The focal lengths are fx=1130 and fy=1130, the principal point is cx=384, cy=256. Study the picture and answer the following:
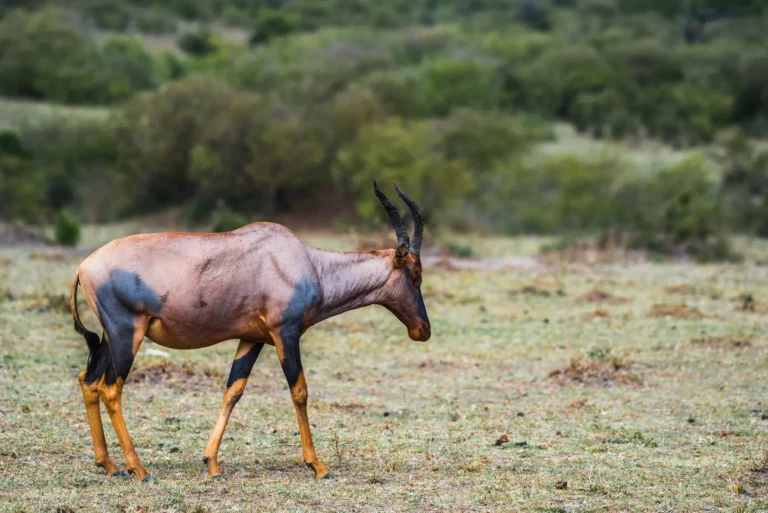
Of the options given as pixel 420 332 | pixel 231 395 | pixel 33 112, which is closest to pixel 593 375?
pixel 420 332

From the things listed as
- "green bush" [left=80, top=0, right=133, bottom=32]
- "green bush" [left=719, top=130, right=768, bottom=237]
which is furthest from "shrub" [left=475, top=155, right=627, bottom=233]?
"green bush" [left=80, top=0, right=133, bottom=32]

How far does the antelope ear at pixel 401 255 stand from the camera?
297 inches

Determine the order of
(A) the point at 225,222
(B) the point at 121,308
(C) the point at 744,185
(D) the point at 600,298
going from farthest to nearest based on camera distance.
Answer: (C) the point at 744,185 → (A) the point at 225,222 → (D) the point at 600,298 → (B) the point at 121,308

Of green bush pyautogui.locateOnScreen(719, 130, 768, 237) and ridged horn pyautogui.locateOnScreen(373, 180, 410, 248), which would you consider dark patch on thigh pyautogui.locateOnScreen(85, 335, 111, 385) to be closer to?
ridged horn pyautogui.locateOnScreen(373, 180, 410, 248)

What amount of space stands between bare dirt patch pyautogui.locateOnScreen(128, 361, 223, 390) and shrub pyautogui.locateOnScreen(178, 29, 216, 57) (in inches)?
2394

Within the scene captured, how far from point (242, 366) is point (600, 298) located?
10.0 meters

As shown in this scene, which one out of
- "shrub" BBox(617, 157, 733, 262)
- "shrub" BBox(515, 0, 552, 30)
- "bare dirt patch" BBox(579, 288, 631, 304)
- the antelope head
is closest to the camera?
the antelope head

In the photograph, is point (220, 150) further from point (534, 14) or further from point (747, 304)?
point (534, 14)

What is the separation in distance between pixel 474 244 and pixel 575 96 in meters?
29.9

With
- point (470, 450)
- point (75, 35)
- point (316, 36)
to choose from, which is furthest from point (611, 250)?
point (316, 36)

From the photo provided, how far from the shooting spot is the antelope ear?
7555mm

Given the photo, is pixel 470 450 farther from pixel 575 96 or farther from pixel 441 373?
pixel 575 96

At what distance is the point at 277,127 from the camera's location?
103 feet

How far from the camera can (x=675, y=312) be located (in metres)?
15.1
